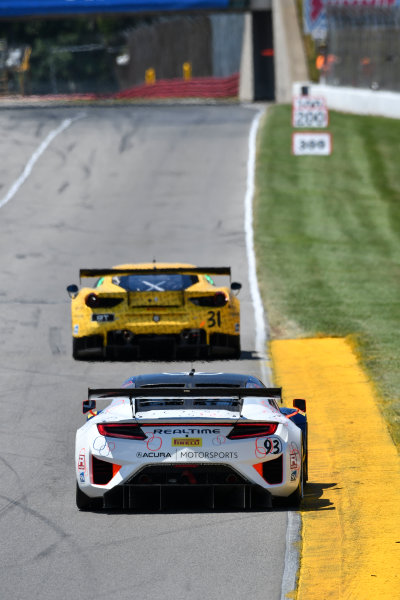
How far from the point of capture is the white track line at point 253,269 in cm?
1825

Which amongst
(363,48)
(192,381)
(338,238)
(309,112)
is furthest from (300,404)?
(363,48)

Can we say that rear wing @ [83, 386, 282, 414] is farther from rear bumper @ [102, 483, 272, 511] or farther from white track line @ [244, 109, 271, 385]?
white track line @ [244, 109, 271, 385]

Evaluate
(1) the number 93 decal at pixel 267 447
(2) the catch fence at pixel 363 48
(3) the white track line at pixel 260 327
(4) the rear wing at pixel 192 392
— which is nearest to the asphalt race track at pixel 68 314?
(3) the white track line at pixel 260 327

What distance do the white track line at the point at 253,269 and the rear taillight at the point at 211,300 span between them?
38.8 inches

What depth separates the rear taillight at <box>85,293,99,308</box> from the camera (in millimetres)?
17406

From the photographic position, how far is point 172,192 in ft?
121

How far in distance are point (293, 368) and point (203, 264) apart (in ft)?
33.6

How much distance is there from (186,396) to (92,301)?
7.64 meters

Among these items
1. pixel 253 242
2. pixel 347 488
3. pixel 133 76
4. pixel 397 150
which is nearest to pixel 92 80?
pixel 133 76

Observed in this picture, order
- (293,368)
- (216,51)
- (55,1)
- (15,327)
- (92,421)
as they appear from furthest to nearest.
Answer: (216,51) < (55,1) < (15,327) < (293,368) < (92,421)

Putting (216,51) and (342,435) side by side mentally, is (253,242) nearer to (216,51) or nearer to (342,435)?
(342,435)

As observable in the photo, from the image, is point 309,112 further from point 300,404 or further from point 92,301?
point 300,404

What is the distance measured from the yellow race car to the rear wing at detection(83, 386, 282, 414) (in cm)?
701

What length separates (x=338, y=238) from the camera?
102 feet
